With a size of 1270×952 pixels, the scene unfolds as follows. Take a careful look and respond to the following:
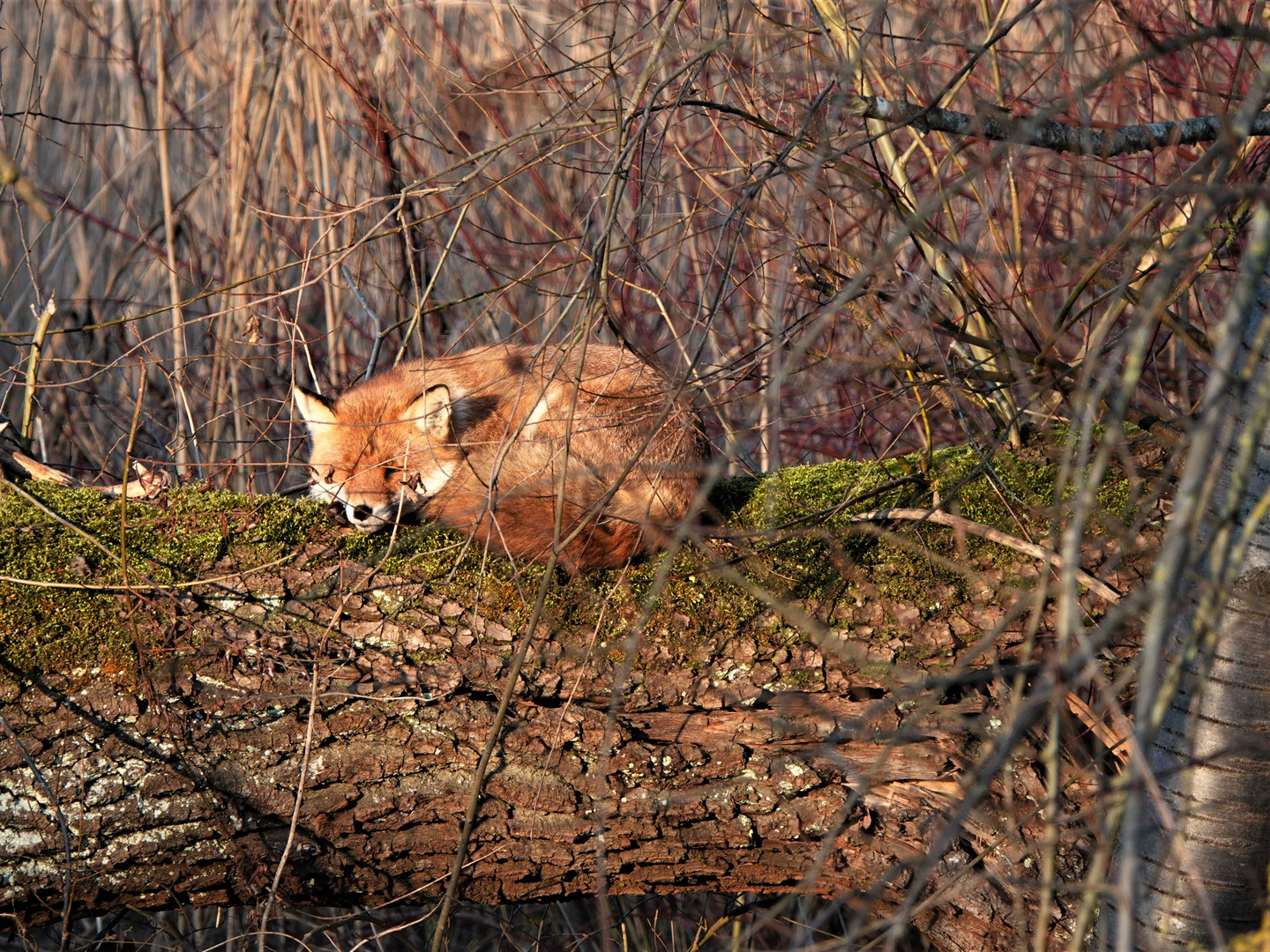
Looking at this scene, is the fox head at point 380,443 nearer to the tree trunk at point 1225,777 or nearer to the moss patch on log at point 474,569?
the moss patch on log at point 474,569

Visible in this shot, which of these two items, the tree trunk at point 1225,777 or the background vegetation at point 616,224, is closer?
the tree trunk at point 1225,777

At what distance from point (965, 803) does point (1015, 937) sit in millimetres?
2222

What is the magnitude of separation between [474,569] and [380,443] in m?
1.52

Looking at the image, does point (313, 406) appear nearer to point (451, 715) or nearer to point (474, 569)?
point (474, 569)

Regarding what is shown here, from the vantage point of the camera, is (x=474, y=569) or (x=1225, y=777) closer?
(x=1225, y=777)

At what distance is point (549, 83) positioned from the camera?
4.59 meters

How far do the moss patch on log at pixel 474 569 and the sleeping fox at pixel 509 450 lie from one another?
0.17m

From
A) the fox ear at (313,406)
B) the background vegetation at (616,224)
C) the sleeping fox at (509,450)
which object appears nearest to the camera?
the background vegetation at (616,224)

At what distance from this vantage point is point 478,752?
286cm

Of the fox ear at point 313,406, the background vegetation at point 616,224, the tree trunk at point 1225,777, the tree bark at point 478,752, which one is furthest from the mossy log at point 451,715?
the fox ear at point 313,406

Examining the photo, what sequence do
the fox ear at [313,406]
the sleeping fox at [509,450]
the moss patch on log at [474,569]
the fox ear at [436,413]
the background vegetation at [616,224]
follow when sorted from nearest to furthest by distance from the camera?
1. the moss patch on log at [474,569]
2. the background vegetation at [616,224]
3. the sleeping fox at [509,450]
4. the fox ear at [436,413]
5. the fox ear at [313,406]

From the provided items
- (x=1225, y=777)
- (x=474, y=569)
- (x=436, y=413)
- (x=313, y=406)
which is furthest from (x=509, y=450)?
(x=1225, y=777)

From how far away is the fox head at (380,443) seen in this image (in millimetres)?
4012

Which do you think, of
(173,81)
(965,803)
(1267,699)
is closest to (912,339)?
(1267,699)
